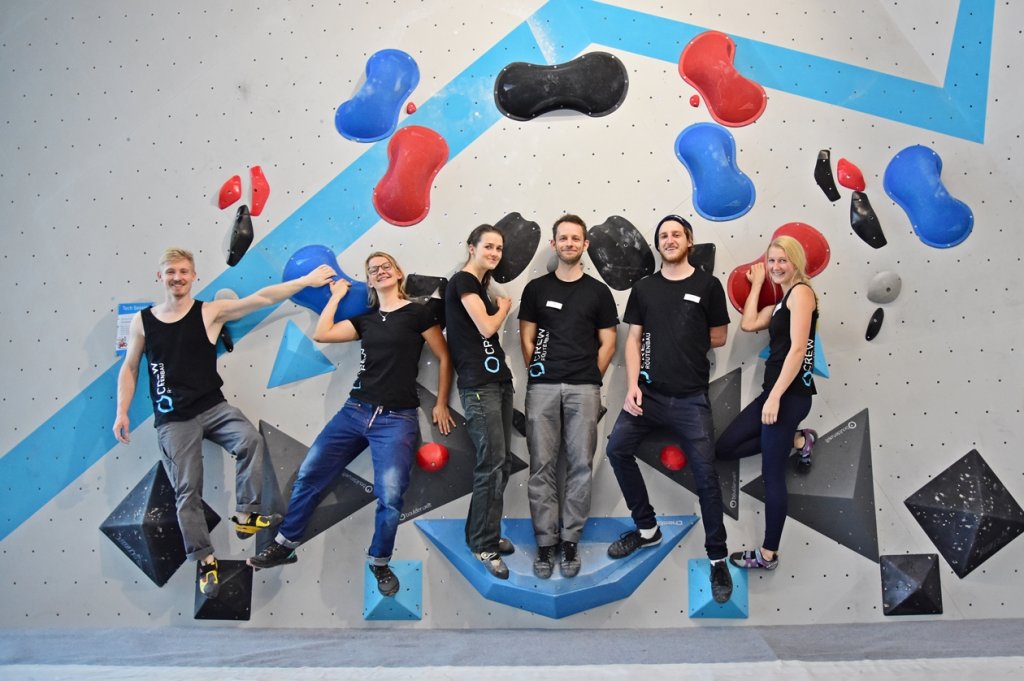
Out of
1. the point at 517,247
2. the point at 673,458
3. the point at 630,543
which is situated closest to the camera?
the point at 630,543

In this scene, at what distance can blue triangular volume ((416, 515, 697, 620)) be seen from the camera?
2.87 meters

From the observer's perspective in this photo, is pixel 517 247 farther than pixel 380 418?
Yes

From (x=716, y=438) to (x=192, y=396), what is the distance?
2210mm

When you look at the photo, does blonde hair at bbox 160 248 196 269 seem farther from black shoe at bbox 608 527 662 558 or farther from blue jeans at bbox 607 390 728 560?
black shoe at bbox 608 527 662 558

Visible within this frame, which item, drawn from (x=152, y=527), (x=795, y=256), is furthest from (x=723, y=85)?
(x=152, y=527)

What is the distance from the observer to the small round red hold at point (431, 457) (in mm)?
2973

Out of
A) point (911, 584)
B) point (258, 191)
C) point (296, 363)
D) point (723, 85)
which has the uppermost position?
point (258, 191)

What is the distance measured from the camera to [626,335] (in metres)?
3.07

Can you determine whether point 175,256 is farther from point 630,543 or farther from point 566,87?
point 630,543

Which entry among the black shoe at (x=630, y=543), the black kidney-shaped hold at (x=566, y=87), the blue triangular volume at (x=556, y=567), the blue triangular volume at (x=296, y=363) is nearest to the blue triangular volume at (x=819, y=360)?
the blue triangular volume at (x=556, y=567)

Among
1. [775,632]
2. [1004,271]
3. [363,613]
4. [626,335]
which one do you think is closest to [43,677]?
[363,613]

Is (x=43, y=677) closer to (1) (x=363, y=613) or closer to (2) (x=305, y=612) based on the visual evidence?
(2) (x=305, y=612)

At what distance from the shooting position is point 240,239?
314 centimetres

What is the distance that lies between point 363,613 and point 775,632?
5.59ft
